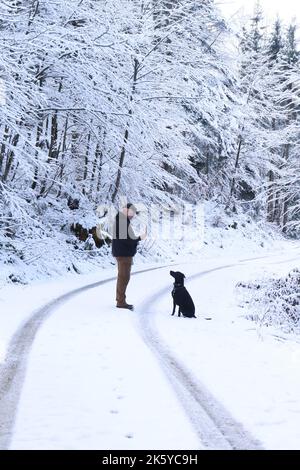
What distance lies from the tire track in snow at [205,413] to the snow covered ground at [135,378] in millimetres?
74

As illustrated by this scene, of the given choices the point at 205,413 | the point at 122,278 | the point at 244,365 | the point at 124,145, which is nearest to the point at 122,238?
the point at 122,278

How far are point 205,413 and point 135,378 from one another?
3.36 ft

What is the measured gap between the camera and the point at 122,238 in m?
9.44

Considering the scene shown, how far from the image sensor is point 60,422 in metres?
3.46

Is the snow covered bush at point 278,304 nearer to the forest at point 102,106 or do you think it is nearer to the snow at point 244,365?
the snow at point 244,365

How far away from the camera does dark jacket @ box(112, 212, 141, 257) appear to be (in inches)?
372

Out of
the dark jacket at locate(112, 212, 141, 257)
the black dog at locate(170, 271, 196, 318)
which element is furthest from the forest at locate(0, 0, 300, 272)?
the black dog at locate(170, 271, 196, 318)

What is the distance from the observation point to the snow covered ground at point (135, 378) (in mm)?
3303

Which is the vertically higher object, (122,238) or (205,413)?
(122,238)

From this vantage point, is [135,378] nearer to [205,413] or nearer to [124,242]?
[205,413]

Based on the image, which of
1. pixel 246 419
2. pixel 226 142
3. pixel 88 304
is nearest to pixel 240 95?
pixel 226 142

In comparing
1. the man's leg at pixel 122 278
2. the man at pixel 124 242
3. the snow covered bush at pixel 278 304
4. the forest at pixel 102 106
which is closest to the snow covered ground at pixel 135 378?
the man's leg at pixel 122 278

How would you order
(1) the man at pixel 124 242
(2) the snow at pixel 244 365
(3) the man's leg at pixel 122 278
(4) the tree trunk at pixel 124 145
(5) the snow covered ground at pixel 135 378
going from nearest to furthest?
(5) the snow covered ground at pixel 135 378, (2) the snow at pixel 244 365, (3) the man's leg at pixel 122 278, (1) the man at pixel 124 242, (4) the tree trunk at pixel 124 145

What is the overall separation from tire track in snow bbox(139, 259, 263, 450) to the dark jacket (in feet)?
12.1
